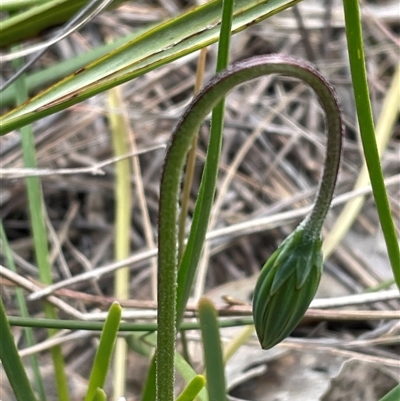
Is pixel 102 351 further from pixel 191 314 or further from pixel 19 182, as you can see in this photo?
pixel 19 182

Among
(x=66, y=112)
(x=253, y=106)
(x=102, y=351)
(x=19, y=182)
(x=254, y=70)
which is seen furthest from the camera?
(x=253, y=106)

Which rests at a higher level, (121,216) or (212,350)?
(121,216)

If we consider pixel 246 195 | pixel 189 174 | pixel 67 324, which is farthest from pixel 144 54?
pixel 246 195

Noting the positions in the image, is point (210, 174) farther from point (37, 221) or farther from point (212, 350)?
point (37, 221)

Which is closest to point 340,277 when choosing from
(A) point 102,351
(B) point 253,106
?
(B) point 253,106

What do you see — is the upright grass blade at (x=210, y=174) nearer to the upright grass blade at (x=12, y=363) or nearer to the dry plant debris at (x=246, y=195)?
the upright grass blade at (x=12, y=363)

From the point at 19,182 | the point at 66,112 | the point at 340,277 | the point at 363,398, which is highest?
the point at 66,112
